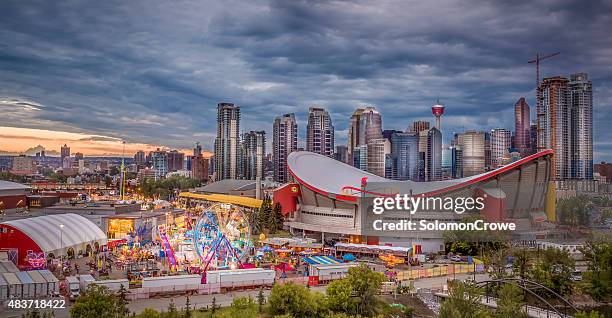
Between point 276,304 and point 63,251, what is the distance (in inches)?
539

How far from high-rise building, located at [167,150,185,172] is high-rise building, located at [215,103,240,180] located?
4087cm

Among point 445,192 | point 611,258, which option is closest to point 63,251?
point 445,192

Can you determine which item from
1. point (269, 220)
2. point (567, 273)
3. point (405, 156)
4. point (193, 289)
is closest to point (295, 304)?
point (193, 289)

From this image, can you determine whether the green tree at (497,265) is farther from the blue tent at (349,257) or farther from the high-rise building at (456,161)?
the high-rise building at (456,161)

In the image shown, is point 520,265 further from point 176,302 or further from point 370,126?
point 370,126

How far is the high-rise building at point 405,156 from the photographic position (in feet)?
355

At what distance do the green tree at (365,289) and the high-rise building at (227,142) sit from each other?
287ft

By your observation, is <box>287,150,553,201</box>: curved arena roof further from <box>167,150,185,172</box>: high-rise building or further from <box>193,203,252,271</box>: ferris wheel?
<box>167,150,185,172</box>: high-rise building

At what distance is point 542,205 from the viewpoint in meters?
33.9

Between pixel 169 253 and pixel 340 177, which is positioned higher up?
pixel 340 177

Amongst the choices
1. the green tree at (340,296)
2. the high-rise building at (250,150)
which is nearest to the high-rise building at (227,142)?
the high-rise building at (250,150)

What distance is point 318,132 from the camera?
339ft

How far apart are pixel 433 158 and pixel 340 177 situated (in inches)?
2701

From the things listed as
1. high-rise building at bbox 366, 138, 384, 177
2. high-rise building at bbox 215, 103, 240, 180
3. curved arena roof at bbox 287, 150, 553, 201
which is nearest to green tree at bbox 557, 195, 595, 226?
curved arena roof at bbox 287, 150, 553, 201
